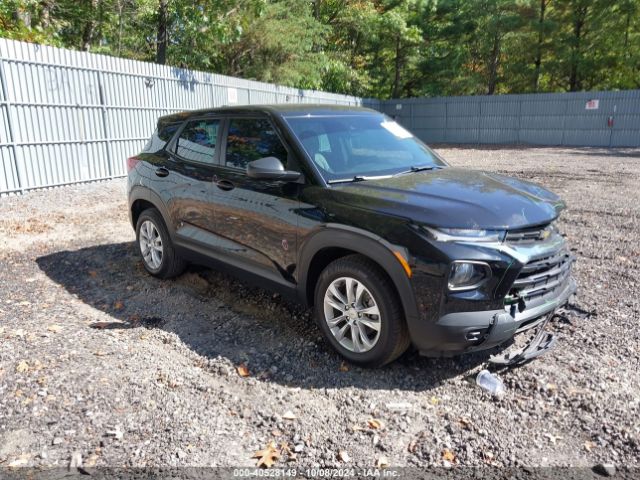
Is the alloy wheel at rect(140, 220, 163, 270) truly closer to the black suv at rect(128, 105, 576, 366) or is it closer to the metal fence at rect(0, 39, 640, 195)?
the black suv at rect(128, 105, 576, 366)

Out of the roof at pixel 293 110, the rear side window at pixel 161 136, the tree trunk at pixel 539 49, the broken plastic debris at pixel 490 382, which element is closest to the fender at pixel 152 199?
the rear side window at pixel 161 136

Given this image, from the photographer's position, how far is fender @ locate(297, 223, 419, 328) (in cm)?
310

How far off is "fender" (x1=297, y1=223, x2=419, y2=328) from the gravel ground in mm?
629

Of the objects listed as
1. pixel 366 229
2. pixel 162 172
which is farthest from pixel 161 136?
pixel 366 229

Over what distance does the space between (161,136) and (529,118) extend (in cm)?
2331

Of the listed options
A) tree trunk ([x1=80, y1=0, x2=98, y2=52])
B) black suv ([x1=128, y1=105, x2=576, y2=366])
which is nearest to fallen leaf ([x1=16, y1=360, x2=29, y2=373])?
black suv ([x1=128, y1=105, x2=576, y2=366])

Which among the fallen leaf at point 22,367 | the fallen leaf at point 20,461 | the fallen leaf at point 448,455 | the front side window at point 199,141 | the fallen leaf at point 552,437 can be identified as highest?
the front side window at point 199,141

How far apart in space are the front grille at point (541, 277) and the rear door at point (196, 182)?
2635 mm

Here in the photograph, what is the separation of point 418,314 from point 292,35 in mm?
21188

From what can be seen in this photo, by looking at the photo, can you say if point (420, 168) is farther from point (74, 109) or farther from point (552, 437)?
point (74, 109)

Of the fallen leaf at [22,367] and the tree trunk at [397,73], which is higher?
the tree trunk at [397,73]

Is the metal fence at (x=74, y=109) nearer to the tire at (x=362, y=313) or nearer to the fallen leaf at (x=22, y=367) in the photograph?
the fallen leaf at (x=22, y=367)

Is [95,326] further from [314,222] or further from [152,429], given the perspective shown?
[314,222]

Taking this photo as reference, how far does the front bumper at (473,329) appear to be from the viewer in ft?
9.87
